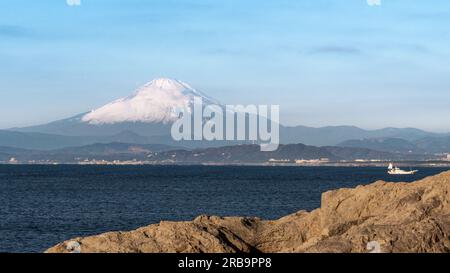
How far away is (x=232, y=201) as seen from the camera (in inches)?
3681

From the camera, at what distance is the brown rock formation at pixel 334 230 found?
61.9 ft

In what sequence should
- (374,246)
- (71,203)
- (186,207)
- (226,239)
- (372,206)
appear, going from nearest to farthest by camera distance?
1. (374,246)
2. (226,239)
3. (372,206)
4. (186,207)
5. (71,203)

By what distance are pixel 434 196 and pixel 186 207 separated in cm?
6158

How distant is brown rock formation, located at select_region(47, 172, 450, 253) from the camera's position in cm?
1886

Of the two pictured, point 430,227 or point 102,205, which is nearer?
point 430,227

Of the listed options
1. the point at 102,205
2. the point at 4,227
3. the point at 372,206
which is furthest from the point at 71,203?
the point at 372,206

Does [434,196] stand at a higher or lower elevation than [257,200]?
higher

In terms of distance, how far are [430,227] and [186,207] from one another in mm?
65022

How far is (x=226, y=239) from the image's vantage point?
22.6 metres

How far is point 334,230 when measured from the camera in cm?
2312
